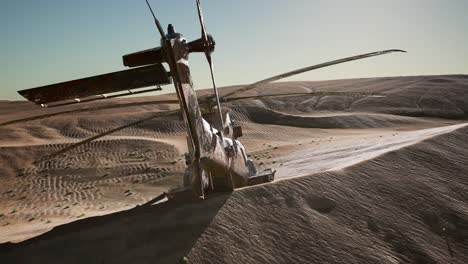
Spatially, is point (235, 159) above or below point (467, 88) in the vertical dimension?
above

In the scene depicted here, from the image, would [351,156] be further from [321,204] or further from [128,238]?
[128,238]

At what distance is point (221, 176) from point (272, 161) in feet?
40.5

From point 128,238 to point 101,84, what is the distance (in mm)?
3409

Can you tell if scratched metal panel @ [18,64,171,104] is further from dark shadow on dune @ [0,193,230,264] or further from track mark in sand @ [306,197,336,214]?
track mark in sand @ [306,197,336,214]

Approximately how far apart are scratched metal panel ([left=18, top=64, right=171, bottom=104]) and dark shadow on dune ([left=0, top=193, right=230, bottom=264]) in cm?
298

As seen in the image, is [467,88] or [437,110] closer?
[437,110]

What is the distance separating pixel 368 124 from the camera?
31984mm

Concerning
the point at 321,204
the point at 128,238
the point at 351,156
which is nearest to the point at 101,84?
the point at 128,238

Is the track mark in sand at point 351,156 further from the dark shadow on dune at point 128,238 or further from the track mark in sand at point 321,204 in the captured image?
the dark shadow on dune at point 128,238

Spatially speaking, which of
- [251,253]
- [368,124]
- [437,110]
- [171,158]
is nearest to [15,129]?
[171,158]

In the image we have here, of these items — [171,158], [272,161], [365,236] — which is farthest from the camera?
[171,158]

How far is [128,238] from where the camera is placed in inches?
269

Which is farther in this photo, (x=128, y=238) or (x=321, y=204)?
(x=321, y=204)

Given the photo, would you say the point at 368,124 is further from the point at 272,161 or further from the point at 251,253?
the point at 251,253
